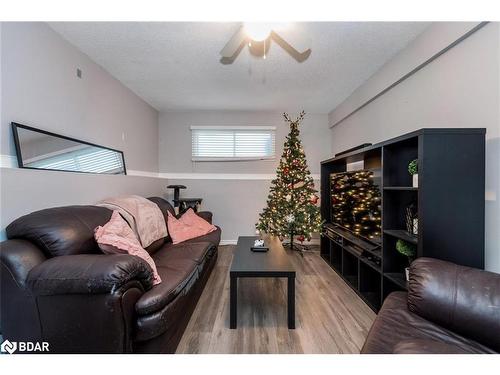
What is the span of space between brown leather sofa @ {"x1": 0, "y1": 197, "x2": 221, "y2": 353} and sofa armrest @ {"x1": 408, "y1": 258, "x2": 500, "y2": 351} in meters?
1.50

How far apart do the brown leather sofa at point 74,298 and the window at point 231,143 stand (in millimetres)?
3047

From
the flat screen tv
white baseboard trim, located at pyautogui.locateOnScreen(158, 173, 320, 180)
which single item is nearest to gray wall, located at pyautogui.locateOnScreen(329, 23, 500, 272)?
the flat screen tv

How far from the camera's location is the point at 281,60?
2.47 metres

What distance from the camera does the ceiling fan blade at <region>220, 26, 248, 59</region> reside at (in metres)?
1.73

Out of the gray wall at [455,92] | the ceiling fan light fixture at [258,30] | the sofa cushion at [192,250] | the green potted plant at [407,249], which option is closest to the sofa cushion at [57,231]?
the sofa cushion at [192,250]

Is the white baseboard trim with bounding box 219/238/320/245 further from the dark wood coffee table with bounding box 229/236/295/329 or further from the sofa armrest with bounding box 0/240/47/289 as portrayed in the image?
the sofa armrest with bounding box 0/240/47/289

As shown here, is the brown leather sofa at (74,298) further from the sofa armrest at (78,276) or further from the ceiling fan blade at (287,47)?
the ceiling fan blade at (287,47)

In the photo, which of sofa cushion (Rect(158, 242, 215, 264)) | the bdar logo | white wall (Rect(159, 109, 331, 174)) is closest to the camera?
the bdar logo

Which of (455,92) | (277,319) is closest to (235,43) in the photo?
(455,92)

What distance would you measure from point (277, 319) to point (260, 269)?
1.70 ft

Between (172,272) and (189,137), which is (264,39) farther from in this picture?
(189,137)

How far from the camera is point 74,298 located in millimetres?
1175
